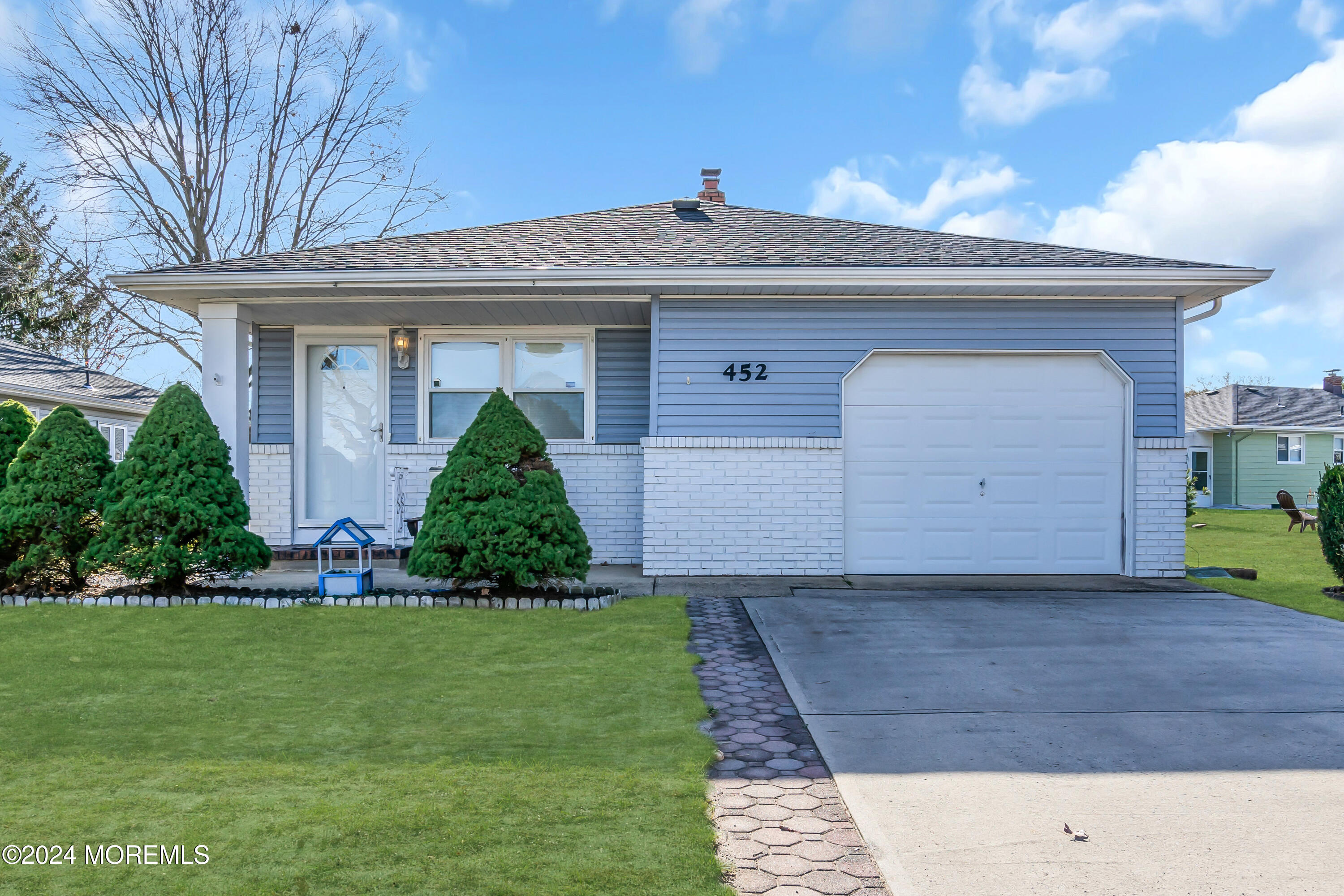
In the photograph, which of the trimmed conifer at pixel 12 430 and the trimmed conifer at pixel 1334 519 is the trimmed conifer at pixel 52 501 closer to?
the trimmed conifer at pixel 12 430

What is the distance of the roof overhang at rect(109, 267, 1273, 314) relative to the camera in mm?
7832

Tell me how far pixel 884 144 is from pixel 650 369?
8.39 meters

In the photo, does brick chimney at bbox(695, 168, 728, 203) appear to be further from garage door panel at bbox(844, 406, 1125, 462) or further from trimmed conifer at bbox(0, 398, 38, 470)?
trimmed conifer at bbox(0, 398, 38, 470)

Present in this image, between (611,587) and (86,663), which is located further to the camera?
(611,587)

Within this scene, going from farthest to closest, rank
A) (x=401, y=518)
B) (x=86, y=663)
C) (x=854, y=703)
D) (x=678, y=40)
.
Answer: (x=678, y=40) < (x=401, y=518) < (x=86, y=663) < (x=854, y=703)

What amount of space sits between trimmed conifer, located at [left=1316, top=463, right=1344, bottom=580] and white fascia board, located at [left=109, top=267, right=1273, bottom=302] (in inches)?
86.8

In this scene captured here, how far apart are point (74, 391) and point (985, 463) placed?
50.7 feet

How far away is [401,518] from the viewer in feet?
30.8

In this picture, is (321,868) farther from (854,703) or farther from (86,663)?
(86,663)

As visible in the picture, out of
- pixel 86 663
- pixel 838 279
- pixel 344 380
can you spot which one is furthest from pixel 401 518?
pixel 838 279

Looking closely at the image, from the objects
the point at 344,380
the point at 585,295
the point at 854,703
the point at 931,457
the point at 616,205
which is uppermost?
the point at 616,205

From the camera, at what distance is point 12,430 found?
7.49 metres

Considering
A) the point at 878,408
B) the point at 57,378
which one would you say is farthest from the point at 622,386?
the point at 57,378

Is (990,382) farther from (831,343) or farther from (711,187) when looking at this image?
(711,187)
